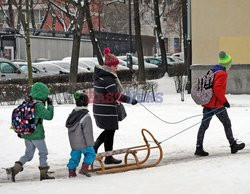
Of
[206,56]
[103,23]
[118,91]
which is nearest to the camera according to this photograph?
[118,91]

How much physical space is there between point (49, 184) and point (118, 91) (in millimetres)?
1949

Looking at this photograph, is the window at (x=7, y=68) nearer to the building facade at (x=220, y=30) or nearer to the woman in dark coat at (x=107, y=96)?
the building facade at (x=220, y=30)

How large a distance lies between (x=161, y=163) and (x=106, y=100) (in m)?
1.25

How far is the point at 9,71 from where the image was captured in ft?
79.7

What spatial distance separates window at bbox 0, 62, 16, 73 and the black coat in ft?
54.1

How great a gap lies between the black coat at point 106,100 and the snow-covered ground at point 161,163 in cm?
90

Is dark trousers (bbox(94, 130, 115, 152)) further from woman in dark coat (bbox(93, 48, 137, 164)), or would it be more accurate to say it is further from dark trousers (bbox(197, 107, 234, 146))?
dark trousers (bbox(197, 107, 234, 146))

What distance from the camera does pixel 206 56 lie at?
19.8 m

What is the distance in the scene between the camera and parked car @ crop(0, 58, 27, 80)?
2397 cm

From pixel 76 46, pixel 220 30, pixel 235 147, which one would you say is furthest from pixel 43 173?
pixel 76 46

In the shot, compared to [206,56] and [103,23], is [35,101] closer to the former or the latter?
[206,56]

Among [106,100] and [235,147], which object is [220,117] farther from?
[106,100]

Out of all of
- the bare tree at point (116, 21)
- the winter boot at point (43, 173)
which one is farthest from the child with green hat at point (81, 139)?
the bare tree at point (116, 21)

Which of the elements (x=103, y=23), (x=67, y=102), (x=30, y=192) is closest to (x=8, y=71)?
(x=67, y=102)
